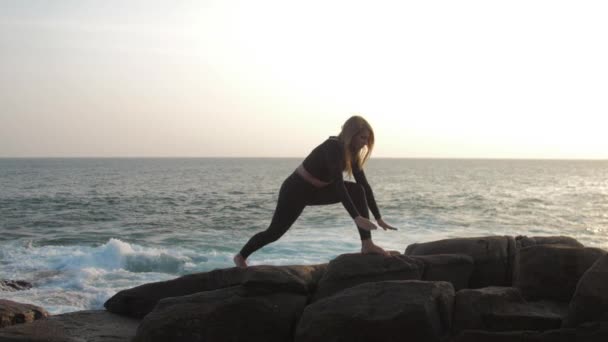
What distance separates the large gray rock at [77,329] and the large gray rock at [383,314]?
1875 mm

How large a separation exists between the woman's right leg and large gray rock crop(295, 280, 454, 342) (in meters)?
1.28

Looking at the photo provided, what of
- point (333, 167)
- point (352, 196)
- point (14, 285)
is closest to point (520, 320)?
point (352, 196)

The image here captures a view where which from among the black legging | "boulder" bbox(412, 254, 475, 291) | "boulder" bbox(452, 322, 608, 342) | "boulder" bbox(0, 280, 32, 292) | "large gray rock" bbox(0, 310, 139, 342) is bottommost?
"boulder" bbox(0, 280, 32, 292)

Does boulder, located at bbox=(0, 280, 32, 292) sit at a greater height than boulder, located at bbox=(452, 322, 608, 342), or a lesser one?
lesser

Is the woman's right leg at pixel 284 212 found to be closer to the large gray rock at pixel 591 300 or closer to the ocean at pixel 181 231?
the large gray rock at pixel 591 300

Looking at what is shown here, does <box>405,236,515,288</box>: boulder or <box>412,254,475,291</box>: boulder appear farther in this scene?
<box>405,236,515,288</box>: boulder

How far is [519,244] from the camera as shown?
24.4ft

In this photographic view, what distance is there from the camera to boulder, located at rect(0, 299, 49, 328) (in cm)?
629

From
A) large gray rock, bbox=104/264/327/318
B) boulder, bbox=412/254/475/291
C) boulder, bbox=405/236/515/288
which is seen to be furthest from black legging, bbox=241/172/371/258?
boulder, bbox=405/236/515/288

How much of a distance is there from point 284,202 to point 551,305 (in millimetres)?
2803

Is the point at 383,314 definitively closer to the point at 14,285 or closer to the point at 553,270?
the point at 553,270

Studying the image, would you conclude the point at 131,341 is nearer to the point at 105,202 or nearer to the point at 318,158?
the point at 318,158

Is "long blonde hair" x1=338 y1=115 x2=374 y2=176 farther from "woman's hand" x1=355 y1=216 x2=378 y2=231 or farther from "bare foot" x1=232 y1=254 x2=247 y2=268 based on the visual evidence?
"bare foot" x1=232 y1=254 x2=247 y2=268

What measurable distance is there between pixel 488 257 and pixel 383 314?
7.98 ft
